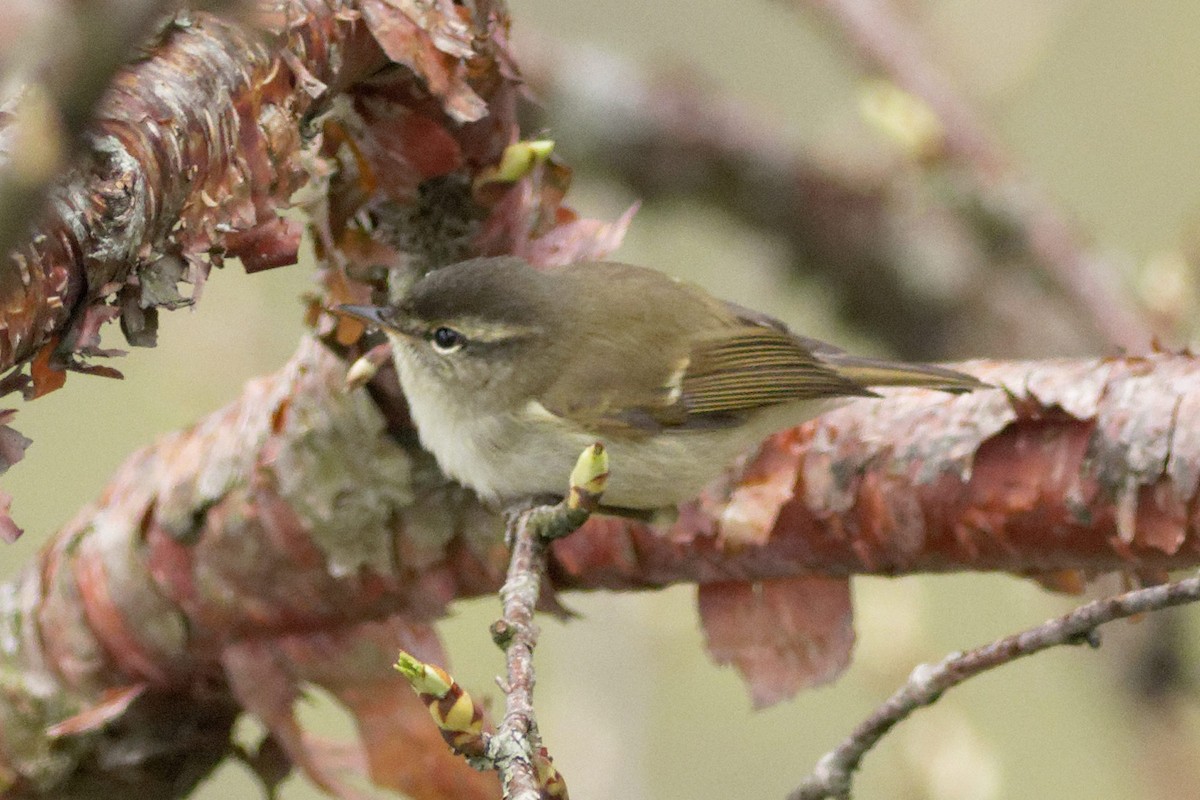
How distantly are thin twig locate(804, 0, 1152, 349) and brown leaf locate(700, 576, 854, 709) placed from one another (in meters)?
Answer: 1.40

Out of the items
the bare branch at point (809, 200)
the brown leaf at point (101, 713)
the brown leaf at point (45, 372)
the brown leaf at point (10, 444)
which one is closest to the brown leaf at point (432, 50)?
the brown leaf at point (45, 372)

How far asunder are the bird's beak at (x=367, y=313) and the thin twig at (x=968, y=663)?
3.47 feet

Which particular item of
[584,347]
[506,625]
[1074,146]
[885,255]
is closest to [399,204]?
[584,347]

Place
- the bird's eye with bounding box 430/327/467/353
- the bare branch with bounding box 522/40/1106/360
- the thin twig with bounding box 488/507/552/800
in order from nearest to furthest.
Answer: the thin twig with bounding box 488/507/552/800 < the bird's eye with bounding box 430/327/467/353 < the bare branch with bounding box 522/40/1106/360

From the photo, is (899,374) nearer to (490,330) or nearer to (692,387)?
(692,387)

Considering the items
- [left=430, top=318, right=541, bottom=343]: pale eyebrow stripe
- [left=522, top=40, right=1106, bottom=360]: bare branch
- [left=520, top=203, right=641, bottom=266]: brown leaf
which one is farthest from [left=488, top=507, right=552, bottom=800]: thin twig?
[left=522, top=40, right=1106, bottom=360]: bare branch

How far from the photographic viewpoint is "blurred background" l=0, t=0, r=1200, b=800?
3375 mm

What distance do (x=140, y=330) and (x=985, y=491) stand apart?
1191 millimetres

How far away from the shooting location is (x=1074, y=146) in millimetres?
7340

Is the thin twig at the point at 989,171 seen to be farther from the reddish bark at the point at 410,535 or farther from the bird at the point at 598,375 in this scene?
the reddish bark at the point at 410,535

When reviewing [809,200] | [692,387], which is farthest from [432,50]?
[809,200]

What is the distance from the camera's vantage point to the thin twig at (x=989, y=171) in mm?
3496

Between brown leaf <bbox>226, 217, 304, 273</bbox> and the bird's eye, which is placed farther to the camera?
the bird's eye

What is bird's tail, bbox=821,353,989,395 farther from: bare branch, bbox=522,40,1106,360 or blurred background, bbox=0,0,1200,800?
bare branch, bbox=522,40,1106,360
